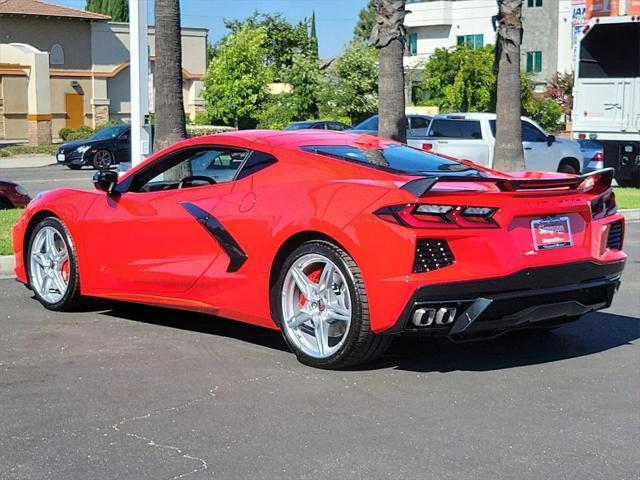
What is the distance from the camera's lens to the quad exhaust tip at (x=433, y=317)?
5.64 m

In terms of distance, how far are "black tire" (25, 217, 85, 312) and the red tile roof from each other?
45.2 metres

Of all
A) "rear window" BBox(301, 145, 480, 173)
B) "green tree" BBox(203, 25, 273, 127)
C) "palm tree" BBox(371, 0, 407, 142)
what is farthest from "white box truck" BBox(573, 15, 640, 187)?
"green tree" BBox(203, 25, 273, 127)

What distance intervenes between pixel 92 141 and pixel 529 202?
28.2m

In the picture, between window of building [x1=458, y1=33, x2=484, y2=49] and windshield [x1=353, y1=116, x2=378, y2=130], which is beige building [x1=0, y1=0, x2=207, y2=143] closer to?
window of building [x1=458, y1=33, x2=484, y2=49]

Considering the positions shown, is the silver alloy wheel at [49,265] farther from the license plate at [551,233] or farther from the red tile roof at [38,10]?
the red tile roof at [38,10]

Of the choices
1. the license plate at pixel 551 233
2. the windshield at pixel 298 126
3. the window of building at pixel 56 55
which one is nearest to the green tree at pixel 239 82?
the window of building at pixel 56 55

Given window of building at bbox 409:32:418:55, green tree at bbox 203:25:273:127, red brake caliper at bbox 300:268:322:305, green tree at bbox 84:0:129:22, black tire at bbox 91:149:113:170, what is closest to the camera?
red brake caliper at bbox 300:268:322:305

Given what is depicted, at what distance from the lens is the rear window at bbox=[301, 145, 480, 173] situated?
6516mm

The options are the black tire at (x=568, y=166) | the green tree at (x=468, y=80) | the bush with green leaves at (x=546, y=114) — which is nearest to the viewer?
the black tire at (x=568, y=166)

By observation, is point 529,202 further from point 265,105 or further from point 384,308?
point 265,105

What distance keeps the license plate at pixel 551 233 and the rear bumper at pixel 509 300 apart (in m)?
0.14

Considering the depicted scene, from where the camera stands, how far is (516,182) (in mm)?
5895

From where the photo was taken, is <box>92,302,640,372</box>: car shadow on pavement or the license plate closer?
the license plate

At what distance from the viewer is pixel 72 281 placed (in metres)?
7.68
